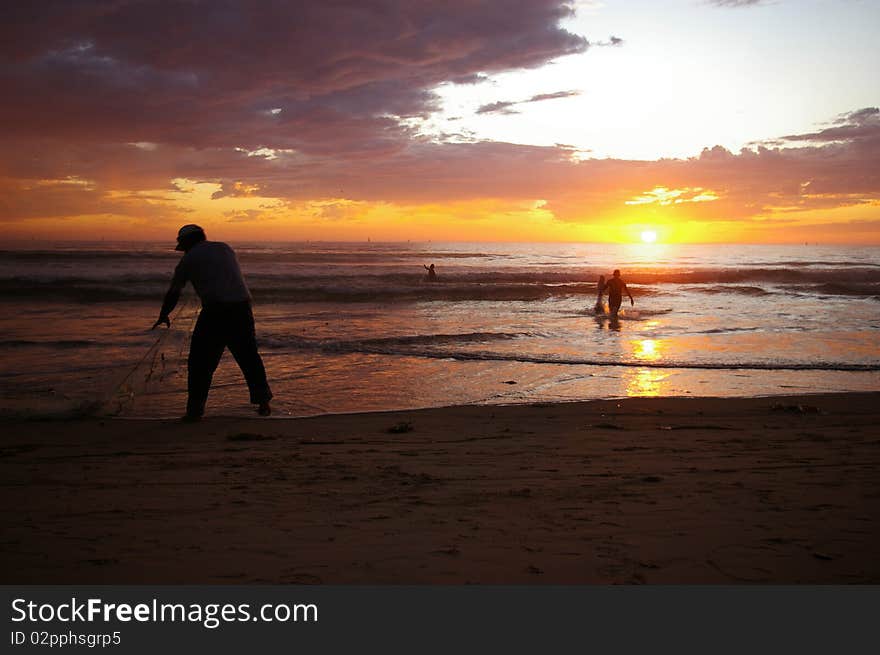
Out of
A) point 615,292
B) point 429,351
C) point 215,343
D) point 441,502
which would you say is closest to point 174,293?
point 215,343

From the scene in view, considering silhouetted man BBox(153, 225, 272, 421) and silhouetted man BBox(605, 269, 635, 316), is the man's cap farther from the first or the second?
silhouetted man BBox(605, 269, 635, 316)

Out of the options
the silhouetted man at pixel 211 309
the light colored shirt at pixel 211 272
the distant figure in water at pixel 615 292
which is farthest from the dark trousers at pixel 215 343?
the distant figure in water at pixel 615 292

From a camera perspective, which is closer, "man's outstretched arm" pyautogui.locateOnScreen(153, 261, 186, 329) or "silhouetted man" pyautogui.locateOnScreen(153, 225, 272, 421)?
"man's outstretched arm" pyautogui.locateOnScreen(153, 261, 186, 329)

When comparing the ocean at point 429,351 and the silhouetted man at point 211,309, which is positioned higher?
the silhouetted man at point 211,309

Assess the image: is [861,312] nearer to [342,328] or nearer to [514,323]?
[514,323]

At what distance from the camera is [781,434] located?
627 cm

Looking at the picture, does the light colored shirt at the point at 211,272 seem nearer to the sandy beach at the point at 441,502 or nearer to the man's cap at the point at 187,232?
the man's cap at the point at 187,232

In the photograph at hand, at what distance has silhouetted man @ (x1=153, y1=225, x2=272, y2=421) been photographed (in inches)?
260

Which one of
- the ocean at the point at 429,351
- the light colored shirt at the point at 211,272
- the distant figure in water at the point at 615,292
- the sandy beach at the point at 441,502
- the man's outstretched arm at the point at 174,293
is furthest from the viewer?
the distant figure in water at the point at 615,292

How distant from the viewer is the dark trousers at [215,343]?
673 centimetres

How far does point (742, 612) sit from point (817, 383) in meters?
8.50

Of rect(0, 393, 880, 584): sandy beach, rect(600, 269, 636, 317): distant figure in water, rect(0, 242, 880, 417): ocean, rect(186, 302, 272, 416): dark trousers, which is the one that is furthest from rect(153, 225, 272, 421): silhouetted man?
rect(600, 269, 636, 317): distant figure in water

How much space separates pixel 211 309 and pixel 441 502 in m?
3.76

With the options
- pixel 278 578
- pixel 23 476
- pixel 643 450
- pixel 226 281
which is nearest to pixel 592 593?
pixel 278 578
